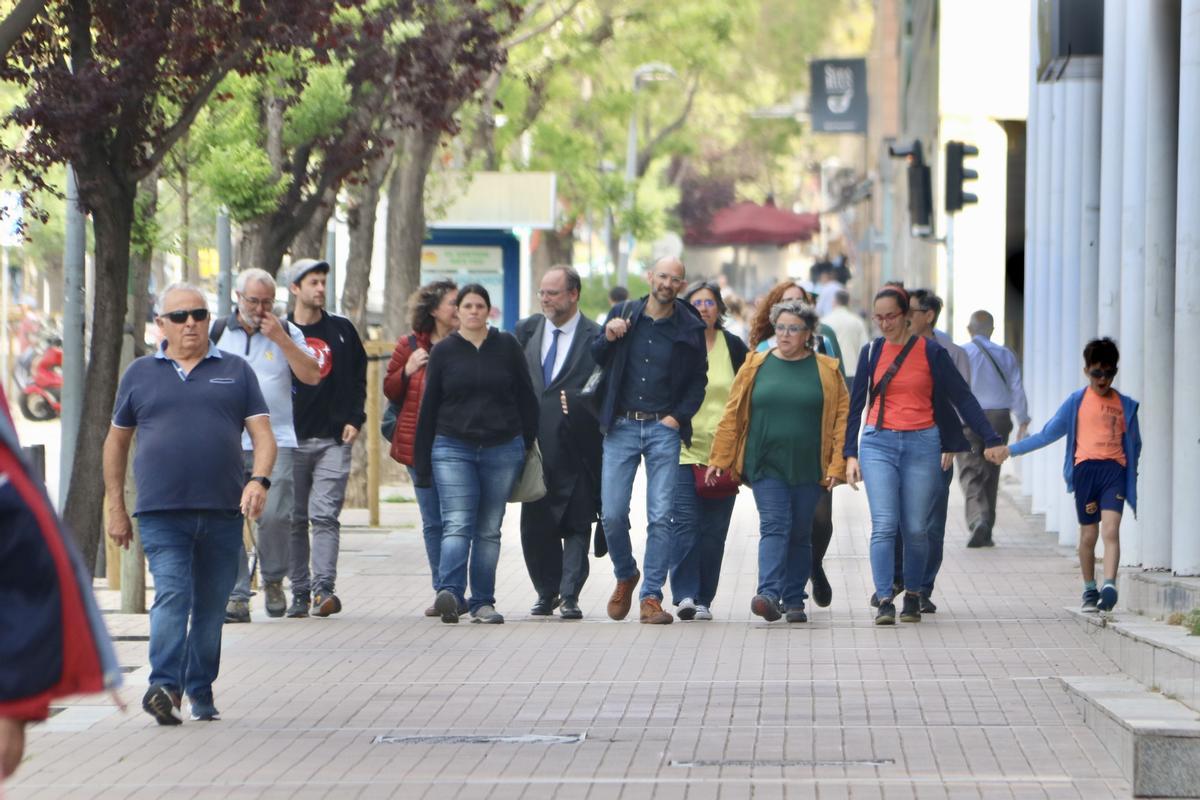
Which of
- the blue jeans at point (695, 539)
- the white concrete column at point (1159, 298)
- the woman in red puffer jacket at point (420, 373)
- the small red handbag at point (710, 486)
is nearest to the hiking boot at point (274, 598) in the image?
the woman in red puffer jacket at point (420, 373)

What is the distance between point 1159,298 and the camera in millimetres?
12578

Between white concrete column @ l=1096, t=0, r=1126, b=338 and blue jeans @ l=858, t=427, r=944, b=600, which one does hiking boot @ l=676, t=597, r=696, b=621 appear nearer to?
blue jeans @ l=858, t=427, r=944, b=600

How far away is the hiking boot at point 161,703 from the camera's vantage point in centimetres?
907

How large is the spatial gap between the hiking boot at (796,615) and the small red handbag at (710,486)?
714 millimetres

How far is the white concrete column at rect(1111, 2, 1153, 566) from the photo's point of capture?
42.7ft

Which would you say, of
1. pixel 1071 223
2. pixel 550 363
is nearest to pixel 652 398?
pixel 550 363

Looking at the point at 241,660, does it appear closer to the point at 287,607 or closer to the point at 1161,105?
the point at 287,607

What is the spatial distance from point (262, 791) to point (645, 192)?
1899 inches

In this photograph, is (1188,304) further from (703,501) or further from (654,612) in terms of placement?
(654,612)

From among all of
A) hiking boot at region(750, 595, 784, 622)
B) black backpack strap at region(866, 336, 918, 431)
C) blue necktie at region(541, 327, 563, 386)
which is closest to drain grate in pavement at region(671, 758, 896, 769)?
hiking boot at region(750, 595, 784, 622)

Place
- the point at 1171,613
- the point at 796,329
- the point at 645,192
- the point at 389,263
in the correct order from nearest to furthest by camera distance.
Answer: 1. the point at 1171,613
2. the point at 796,329
3. the point at 389,263
4. the point at 645,192

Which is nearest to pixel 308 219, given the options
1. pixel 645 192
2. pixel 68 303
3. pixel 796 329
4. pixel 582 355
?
pixel 68 303

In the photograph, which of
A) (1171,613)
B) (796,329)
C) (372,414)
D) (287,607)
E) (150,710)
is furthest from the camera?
(372,414)

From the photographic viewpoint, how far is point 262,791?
774 centimetres
